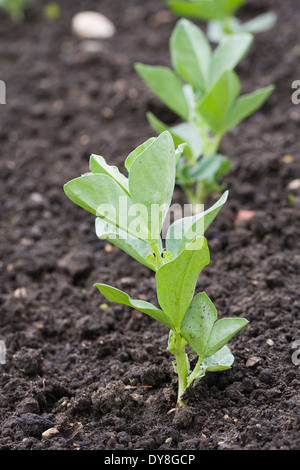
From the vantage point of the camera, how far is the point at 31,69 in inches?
135

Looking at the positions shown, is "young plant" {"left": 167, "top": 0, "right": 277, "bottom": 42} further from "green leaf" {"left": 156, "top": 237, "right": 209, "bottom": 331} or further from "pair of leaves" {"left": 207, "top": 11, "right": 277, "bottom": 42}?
"green leaf" {"left": 156, "top": 237, "right": 209, "bottom": 331}

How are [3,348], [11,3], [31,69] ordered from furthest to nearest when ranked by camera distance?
[11,3] < [31,69] < [3,348]

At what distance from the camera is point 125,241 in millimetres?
1331

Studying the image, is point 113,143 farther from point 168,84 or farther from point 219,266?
point 219,266

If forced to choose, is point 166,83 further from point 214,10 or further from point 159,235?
point 159,235

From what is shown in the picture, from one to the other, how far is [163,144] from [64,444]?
705 millimetres

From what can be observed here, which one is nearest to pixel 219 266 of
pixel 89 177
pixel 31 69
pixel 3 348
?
pixel 3 348

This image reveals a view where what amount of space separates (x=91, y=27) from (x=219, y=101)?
6.32ft

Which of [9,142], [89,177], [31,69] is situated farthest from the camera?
[31,69]

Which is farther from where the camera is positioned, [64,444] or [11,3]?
[11,3]

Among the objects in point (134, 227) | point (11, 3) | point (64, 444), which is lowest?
point (64, 444)

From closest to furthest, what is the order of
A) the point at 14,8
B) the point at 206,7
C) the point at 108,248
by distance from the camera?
the point at 108,248, the point at 206,7, the point at 14,8

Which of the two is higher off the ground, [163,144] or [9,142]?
[163,144]

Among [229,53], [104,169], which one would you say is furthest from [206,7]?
[104,169]
